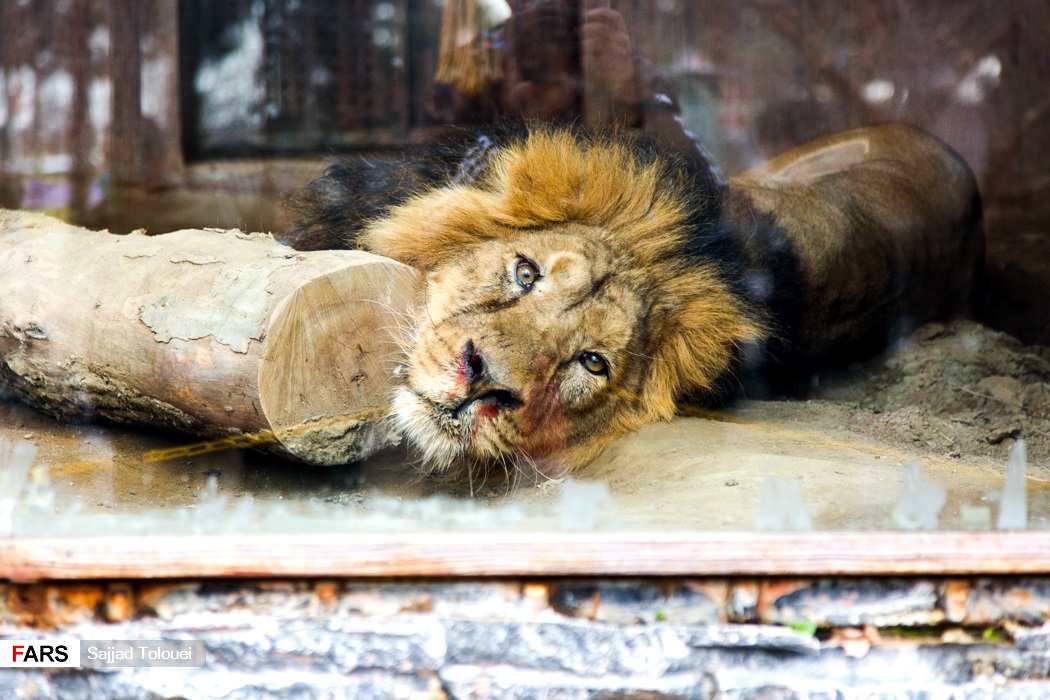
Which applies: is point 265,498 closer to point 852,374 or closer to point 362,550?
point 362,550

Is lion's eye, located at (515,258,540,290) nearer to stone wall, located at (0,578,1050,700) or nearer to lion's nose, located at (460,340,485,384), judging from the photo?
lion's nose, located at (460,340,485,384)

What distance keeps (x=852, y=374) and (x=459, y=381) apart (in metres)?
1.20

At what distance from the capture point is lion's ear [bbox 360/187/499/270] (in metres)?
2.12

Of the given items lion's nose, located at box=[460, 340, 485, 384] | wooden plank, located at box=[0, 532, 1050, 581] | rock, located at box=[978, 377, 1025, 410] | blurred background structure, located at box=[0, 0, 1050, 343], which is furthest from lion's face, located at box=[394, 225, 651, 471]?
rock, located at box=[978, 377, 1025, 410]

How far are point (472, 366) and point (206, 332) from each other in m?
0.48

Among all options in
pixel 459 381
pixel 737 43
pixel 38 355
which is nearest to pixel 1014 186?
pixel 737 43

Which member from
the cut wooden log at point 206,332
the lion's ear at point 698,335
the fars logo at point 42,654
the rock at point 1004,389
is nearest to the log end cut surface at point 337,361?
the cut wooden log at point 206,332

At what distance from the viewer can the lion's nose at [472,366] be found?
183 centimetres

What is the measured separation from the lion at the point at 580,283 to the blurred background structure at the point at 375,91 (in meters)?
0.28

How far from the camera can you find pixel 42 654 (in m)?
1.42

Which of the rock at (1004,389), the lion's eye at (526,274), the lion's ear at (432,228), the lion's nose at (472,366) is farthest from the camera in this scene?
the rock at (1004,389)

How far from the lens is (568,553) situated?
1410 mm

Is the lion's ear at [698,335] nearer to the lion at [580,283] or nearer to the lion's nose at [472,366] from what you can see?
the lion at [580,283]

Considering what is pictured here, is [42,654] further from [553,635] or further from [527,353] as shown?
[527,353]
